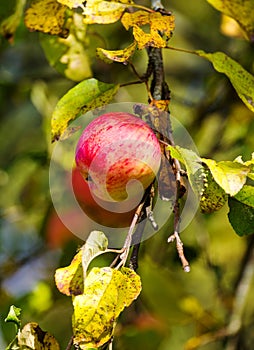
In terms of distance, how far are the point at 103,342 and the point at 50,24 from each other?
0.49 metres

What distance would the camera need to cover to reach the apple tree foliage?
808 mm

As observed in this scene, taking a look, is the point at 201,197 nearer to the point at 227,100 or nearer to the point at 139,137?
the point at 139,137

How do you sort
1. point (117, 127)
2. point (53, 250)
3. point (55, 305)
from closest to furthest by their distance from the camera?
point (117, 127) < point (55, 305) < point (53, 250)

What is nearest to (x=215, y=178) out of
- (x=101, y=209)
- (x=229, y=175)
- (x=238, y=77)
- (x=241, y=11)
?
(x=229, y=175)

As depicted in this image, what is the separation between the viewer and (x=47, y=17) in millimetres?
1058

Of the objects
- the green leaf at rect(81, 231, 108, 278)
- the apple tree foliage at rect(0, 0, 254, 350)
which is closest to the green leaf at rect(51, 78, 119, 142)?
the apple tree foliage at rect(0, 0, 254, 350)

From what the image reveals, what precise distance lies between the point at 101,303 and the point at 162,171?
0.19m

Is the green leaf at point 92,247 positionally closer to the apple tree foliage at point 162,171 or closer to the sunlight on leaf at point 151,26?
the apple tree foliage at point 162,171

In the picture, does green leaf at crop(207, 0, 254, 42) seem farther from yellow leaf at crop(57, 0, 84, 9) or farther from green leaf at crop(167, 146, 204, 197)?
green leaf at crop(167, 146, 204, 197)

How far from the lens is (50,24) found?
1.06 meters

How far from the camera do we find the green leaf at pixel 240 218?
0.91 m

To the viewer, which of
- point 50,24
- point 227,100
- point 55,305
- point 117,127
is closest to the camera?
point 117,127

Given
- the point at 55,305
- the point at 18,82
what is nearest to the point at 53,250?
the point at 55,305

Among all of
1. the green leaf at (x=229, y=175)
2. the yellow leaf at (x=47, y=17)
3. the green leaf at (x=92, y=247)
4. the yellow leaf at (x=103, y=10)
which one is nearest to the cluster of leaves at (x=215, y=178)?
the green leaf at (x=229, y=175)
